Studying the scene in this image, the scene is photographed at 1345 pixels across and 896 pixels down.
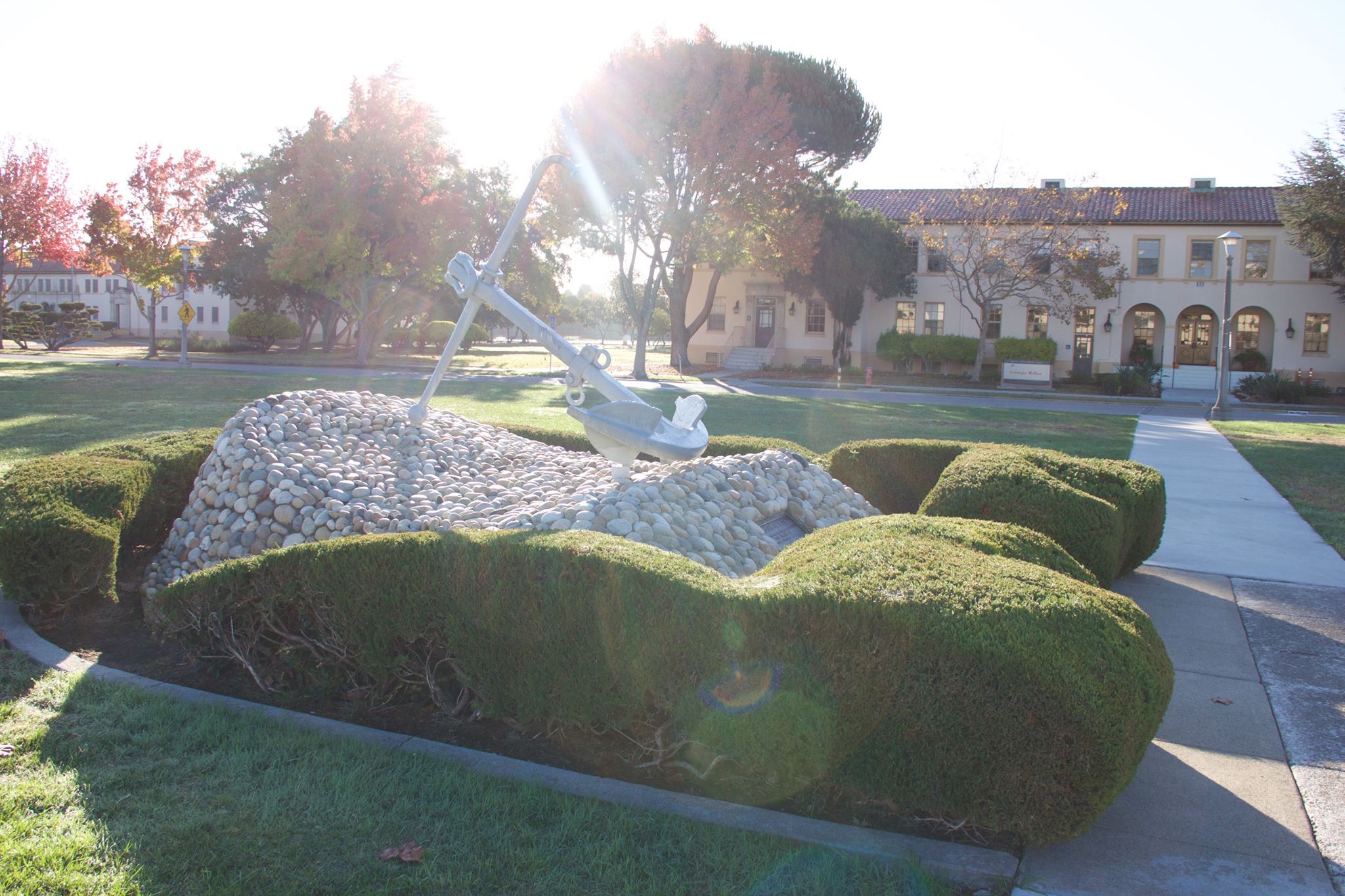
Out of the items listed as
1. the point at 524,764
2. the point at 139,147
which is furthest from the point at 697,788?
the point at 139,147

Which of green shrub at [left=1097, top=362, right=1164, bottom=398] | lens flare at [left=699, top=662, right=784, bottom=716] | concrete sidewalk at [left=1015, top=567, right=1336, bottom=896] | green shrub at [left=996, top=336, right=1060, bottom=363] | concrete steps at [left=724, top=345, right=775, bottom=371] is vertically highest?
green shrub at [left=996, top=336, right=1060, bottom=363]

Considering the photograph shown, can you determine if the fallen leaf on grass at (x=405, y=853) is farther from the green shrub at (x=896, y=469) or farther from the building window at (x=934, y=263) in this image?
the building window at (x=934, y=263)

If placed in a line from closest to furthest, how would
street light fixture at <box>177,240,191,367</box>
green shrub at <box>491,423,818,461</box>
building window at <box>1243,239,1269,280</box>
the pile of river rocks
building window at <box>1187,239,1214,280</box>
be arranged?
the pile of river rocks → green shrub at <box>491,423,818,461</box> → street light fixture at <box>177,240,191,367</box> → building window at <box>1243,239,1269,280</box> → building window at <box>1187,239,1214,280</box>

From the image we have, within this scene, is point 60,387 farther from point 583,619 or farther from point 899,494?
point 583,619

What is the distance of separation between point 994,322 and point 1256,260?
10.5 meters

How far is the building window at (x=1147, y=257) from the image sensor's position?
38.2 m

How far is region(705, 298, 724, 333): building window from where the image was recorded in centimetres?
4359

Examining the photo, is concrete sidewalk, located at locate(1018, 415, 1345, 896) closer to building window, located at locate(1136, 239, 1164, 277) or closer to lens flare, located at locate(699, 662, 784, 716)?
lens flare, located at locate(699, 662, 784, 716)

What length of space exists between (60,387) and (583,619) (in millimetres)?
20924

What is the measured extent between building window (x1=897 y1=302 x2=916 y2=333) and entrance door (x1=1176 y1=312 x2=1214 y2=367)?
11117 mm

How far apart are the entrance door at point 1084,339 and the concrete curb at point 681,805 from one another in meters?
39.2

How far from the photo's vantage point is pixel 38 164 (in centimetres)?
3497

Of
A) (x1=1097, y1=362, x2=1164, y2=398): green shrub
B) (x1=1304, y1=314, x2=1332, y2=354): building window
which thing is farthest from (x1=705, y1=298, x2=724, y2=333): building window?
(x1=1304, y1=314, x2=1332, y2=354): building window

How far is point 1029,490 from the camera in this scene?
226 inches
